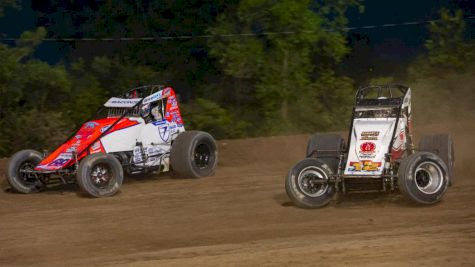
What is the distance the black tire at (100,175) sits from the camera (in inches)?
535

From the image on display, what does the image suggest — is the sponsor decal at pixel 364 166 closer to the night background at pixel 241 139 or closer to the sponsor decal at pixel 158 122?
the night background at pixel 241 139

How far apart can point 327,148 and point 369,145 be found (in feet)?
3.14

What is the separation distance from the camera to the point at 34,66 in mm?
20969

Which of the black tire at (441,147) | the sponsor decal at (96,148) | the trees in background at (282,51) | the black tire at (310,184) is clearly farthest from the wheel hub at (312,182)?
the trees in background at (282,51)

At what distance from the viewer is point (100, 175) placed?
13945 mm

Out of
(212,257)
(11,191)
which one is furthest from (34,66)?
(212,257)

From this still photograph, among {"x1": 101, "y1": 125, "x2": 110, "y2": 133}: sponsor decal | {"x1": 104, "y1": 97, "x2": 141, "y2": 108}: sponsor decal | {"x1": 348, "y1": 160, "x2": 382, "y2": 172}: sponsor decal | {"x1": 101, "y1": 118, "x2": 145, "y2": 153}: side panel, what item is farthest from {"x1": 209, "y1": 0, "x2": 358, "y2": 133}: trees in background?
{"x1": 348, "y1": 160, "x2": 382, "y2": 172}: sponsor decal

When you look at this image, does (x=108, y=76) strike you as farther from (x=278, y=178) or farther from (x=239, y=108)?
(x=278, y=178)

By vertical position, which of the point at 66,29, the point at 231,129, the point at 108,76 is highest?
the point at 66,29

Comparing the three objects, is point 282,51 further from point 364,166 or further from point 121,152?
point 364,166

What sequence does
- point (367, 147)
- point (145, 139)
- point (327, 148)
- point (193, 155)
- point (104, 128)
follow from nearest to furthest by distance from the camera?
1. point (367, 147)
2. point (327, 148)
3. point (104, 128)
4. point (145, 139)
5. point (193, 155)

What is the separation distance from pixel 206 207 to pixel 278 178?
9.49ft

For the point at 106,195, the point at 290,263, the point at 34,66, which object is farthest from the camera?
the point at 34,66

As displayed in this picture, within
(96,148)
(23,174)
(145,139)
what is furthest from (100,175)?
(23,174)
